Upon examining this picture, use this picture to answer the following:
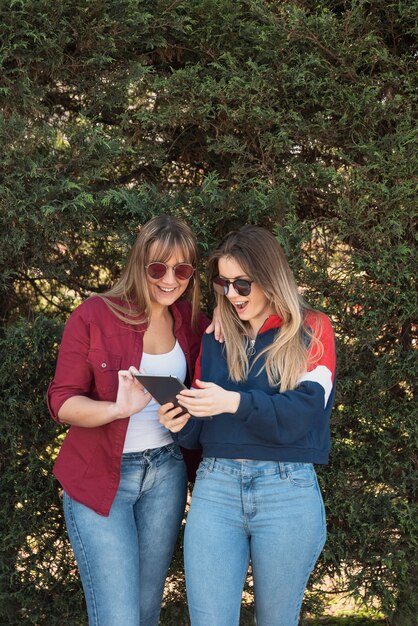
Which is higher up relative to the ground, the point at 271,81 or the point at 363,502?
the point at 271,81

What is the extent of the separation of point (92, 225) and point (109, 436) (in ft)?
4.51

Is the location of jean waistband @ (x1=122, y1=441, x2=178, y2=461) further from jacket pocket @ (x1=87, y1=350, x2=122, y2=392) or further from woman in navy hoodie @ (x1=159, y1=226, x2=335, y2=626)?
jacket pocket @ (x1=87, y1=350, x2=122, y2=392)

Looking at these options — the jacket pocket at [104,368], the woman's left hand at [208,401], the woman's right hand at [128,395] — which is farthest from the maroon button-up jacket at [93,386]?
the woman's left hand at [208,401]

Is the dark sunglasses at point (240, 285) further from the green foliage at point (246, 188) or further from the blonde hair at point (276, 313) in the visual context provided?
the green foliage at point (246, 188)

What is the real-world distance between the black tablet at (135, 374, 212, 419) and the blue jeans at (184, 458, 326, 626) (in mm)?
373

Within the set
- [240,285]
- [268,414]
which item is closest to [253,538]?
[268,414]

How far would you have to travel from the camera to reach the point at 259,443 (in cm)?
278

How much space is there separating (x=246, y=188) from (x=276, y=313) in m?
1.14

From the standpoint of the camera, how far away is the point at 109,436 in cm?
294

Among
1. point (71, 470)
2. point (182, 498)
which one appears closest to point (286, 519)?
point (182, 498)

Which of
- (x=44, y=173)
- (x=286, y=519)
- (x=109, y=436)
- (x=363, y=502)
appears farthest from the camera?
(x=363, y=502)

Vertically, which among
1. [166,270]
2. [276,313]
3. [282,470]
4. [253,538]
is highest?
[166,270]

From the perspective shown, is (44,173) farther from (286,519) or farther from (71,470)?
(286,519)

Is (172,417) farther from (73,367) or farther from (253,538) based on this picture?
(253,538)
